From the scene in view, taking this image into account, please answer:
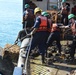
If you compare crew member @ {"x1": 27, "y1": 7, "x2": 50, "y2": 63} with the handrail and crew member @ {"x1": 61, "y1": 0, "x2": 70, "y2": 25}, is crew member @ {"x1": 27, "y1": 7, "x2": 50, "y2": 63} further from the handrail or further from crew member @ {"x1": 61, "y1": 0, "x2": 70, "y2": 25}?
crew member @ {"x1": 61, "y1": 0, "x2": 70, "y2": 25}

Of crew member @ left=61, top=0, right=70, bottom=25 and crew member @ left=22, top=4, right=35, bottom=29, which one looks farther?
crew member @ left=61, top=0, right=70, bottom=25

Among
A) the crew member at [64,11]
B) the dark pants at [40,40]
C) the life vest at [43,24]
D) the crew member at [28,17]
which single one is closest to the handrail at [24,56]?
the dark pants at [40,40]

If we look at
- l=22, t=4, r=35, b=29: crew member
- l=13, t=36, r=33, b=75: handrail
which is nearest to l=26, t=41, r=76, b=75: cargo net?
l=13, t=36, r=33, b=75: handrail

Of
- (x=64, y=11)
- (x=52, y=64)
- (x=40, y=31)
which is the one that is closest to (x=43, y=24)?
(x=40, y=31)

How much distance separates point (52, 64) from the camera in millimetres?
11539

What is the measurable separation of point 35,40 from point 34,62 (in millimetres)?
1017

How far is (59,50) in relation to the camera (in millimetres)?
12195

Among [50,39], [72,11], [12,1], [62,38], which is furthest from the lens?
[12,1]

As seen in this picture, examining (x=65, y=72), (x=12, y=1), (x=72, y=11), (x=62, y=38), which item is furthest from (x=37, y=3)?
(x=12, y=1)

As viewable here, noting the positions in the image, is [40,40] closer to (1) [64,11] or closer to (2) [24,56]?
(2) [24,56]

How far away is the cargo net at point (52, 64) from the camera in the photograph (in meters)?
10.7

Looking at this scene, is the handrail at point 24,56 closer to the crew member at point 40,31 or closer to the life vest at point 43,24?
the crew member at point 40,31

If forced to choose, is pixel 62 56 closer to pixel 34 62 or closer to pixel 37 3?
pixel 34 62

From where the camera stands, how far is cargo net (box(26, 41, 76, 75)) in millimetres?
10742
